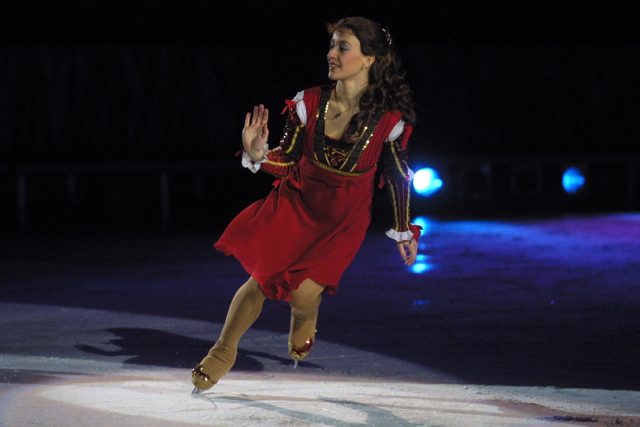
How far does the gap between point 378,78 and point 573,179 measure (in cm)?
1296

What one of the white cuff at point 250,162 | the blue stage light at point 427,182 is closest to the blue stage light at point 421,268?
the white cuff at point 250,162

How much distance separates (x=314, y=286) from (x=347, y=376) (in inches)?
34.3

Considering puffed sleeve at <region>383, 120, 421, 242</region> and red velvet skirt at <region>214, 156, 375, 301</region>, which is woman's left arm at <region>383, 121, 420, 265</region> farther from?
red velvet skirt at <region>214, 156, 375, 301</region>

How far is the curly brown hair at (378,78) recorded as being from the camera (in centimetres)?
543

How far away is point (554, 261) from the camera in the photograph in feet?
35.6

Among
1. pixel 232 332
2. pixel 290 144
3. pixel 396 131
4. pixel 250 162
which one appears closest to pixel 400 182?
pixel 396 131

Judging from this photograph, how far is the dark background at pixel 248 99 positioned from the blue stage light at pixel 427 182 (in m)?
0.24

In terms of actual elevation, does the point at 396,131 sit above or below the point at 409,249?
above

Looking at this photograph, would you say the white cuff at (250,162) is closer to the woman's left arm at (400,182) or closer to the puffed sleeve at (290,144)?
the puffed sleeve at (290,144)

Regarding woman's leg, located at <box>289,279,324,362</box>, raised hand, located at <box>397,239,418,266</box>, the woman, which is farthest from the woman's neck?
woman's leg, located at <box>289,279,324,362</box>

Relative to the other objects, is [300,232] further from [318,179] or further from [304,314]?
[304,314]

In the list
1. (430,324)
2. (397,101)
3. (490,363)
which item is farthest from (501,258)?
(397,101)

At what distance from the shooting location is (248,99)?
52.1 feet

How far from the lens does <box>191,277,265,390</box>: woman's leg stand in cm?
531
